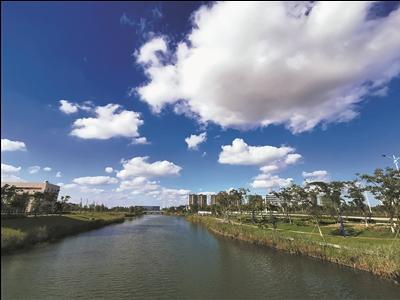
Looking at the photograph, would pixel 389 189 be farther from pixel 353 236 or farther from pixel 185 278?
pixel 185 278

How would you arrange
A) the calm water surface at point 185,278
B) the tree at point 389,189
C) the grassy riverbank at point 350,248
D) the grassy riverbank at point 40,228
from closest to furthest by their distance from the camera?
the grassy riverbank at point 40,228, the calm water surface at point 185,278, the grassy riverbank at point 350,248, the tree at point 389,189

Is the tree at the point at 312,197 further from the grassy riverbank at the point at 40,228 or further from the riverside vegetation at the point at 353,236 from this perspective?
the grassy riverbank at the point at 40,228

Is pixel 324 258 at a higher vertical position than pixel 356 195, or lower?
lower

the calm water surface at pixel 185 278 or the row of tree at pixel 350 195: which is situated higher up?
the row of tree at pixel 350 195

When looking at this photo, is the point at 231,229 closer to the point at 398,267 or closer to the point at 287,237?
the point at 287,237

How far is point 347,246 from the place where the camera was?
1793 inches

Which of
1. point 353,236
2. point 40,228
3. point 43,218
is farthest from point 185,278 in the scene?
point 43,218

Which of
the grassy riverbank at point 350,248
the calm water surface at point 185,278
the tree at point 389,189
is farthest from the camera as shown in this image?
the tree at point 389,189

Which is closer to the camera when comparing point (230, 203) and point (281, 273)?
point (281, 273)

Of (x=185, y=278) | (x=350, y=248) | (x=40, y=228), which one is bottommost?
(x=185, y=278)

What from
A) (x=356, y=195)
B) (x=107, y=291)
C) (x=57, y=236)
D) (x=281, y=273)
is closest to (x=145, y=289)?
(x=107, y=291)

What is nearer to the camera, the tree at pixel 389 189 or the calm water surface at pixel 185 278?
the calm water surface at pixel 185 278

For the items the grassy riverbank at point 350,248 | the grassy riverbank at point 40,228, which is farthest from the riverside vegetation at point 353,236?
the grassy riverbank at point 40,228

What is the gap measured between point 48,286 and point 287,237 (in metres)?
43.6
